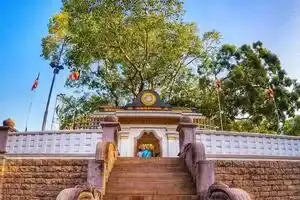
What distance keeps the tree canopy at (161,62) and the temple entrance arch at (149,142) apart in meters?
6.06

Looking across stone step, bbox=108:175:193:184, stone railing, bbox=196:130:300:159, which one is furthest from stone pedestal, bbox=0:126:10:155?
stone railing, bbox=196:130:300:159

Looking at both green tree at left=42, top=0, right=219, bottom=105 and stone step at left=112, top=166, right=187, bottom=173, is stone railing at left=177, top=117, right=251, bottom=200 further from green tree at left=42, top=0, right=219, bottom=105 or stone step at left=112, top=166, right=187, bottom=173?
green tree at left=42, top=0, right=219, bottom=105

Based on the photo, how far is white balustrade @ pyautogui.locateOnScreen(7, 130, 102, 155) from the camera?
9.33m

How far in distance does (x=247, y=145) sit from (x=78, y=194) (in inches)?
260

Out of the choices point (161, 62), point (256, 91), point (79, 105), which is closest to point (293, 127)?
point (256, 91)

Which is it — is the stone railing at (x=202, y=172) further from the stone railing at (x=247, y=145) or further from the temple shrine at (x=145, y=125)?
the temple shrine at (x=145, y=125)

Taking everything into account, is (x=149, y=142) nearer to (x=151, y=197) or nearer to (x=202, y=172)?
(x=202, y=172)

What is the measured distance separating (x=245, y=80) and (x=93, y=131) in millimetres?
16694

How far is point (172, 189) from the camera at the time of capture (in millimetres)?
7035

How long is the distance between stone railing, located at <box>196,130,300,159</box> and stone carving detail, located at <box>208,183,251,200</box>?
3.73 metres

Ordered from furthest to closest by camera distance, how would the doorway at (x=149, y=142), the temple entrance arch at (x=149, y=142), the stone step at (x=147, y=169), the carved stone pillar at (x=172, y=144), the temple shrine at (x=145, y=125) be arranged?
the doorway at (x=149, y=142) → the temple entrance arch at (x=149, y=142) → the temple shrine at (x=145, y=125) → the carved stone pillar at (x=172, y=144) → the stone step at (x=147, y=169)

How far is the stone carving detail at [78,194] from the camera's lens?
5.41 m

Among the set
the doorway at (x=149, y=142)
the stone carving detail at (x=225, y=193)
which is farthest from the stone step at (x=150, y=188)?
the doorway at (x=149, y=142)

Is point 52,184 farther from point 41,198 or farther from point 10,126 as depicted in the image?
point 10,126
